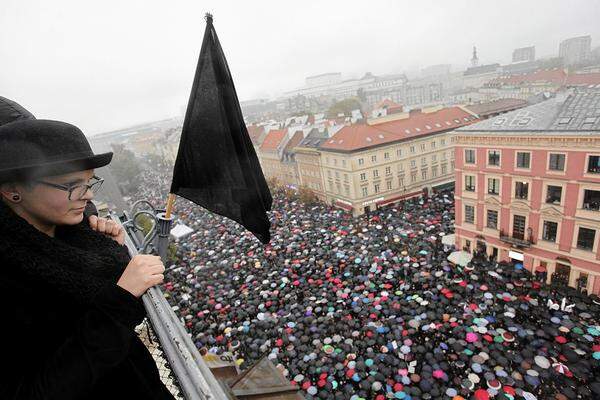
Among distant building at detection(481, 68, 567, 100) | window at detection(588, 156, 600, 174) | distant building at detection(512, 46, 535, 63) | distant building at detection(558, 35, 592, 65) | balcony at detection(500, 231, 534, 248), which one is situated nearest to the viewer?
window at detection(588, 156, 600, 174)

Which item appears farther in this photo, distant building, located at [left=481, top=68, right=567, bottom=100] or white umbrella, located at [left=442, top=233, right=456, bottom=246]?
distant building, located at [left=481, top=68, right=567, bottom=100]

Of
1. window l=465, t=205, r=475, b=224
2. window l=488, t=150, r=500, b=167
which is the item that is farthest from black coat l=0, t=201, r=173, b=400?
window l=465, t=205, r=475, b=224

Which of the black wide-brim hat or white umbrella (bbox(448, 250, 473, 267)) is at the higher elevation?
the black wide-brim hat

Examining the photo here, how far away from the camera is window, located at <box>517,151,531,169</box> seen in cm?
2044

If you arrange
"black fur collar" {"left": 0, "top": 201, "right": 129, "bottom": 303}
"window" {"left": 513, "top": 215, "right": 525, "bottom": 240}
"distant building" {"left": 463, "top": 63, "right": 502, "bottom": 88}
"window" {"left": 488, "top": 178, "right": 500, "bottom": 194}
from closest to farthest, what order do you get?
"black fur collar" {"left": 0, "top": 201, "right": 129, "bottom": 303} < "window" {"left": 513, "top": 215, "right": 525, "bottom": 240} < "window" {"left": 488, "top": 178, "right": 500, "bottom": 194} < "distant building" {"left": 463, "top": 63, "right": 502, "bottom": 88}

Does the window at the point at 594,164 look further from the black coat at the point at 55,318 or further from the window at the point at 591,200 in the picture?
the black coat at the point at 55,318

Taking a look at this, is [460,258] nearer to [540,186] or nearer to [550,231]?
[550,231]

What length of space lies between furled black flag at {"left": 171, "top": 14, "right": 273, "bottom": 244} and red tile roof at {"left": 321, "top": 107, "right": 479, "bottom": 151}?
32.6 m

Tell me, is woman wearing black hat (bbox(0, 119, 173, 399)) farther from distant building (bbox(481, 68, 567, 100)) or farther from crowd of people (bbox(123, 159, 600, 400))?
distant building (bbox(481, 68, 567, 100))

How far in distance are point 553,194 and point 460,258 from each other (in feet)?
22.9

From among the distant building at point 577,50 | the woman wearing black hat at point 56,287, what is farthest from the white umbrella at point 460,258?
the distant building at point 577,50

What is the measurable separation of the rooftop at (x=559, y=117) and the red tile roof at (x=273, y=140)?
1330 inches

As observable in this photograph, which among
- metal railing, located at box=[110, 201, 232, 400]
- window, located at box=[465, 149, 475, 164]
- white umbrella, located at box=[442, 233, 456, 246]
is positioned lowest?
white umbrella, located at box=[442, 233, 456, 246]

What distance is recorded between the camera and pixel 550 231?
20.6m
